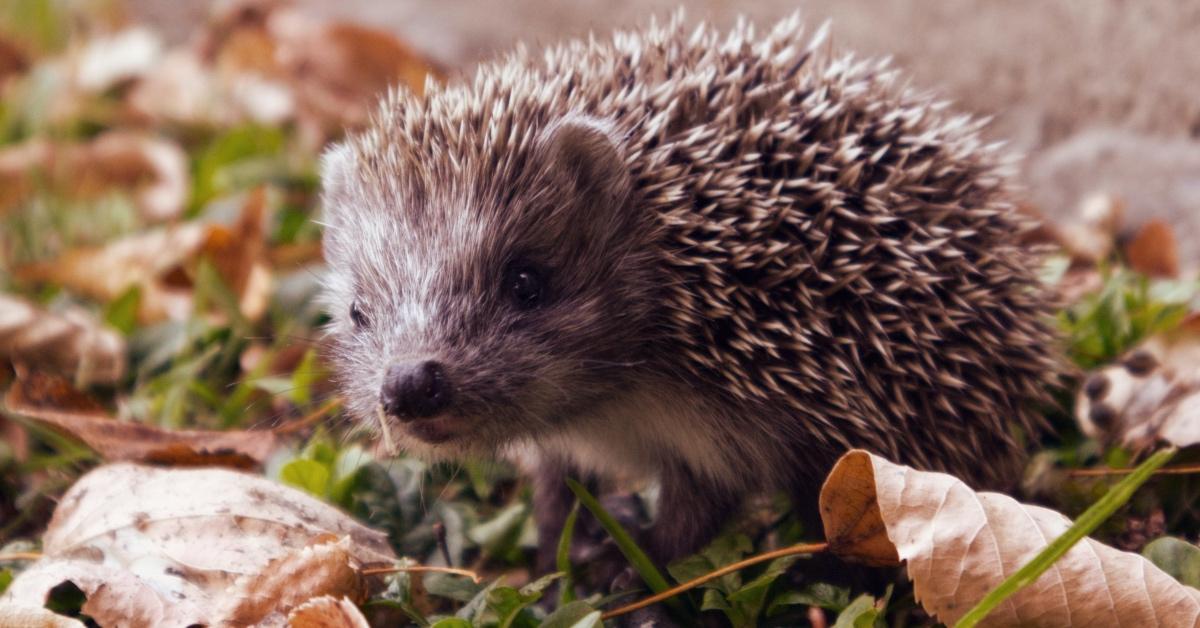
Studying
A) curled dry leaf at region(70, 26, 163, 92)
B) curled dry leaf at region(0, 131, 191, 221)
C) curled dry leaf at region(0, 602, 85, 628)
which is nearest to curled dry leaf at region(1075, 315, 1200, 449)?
curled dry leaf at region(0, 602, 85, 628)

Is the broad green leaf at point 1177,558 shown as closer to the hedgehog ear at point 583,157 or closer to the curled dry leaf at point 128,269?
the hedgehog ear at point 583,157

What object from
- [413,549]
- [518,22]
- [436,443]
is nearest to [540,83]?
[436,443]

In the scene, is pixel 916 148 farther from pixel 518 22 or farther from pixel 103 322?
pixel 518 22

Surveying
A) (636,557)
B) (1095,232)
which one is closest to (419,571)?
(636,557)

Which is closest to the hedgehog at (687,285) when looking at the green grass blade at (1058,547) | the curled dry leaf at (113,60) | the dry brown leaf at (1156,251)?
the green grass blade at (1058,547)

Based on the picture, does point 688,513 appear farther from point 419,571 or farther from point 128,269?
point 128,269

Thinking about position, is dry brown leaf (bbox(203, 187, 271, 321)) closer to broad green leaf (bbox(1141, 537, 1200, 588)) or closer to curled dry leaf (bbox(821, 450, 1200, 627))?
curled dry leaf (bbox(821, 450, 1200, 627))
